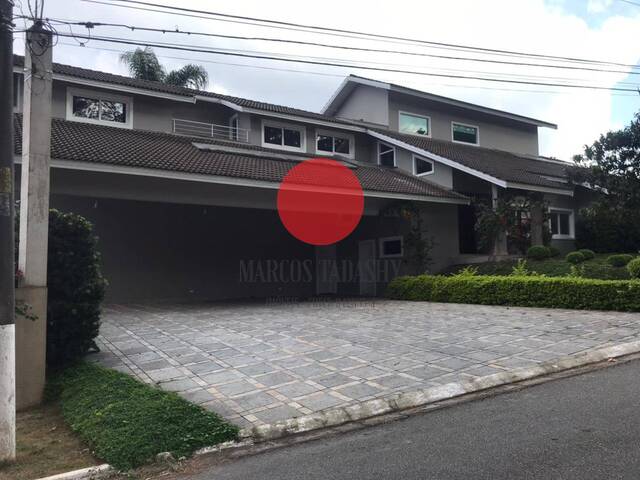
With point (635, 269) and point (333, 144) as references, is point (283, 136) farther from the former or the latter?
point (635, 269)

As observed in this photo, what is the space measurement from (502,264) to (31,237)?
12789 millimetres

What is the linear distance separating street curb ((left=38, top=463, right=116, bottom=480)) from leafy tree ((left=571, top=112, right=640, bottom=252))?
17831 mm

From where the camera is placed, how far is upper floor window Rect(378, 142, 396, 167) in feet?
62.6

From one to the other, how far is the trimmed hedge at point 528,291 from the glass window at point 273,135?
725cm

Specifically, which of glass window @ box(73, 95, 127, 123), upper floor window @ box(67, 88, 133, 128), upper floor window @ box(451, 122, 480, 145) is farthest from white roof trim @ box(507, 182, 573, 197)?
glass window @ box(73, 95, 127, 123)

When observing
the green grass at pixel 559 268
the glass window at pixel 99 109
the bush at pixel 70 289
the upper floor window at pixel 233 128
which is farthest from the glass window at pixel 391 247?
the bush at pixel 70 289

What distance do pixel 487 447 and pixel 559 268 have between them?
11274mm

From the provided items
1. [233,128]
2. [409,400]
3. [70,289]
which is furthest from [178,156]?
[409,400]

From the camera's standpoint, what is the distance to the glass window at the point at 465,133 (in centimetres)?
2202

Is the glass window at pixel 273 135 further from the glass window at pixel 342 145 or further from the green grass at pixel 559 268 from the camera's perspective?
the green grass at pixel 559 268

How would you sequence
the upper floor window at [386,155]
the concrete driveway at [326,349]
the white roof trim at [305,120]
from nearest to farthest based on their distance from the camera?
1. the concrete driveway at [326,349]
2. the white roof trim at [305,120]
3. the upper floor window at [386,155]

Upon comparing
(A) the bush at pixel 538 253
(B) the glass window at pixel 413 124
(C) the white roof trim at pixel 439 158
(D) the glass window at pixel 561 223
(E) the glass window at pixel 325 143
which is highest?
(B) the glass window at pixel 413 124

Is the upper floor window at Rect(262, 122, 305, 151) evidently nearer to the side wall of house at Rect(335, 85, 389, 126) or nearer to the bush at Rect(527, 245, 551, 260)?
the side wall of house at Rect(335, 85, 389, 126)

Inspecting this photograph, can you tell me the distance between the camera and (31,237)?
5.74 metres
